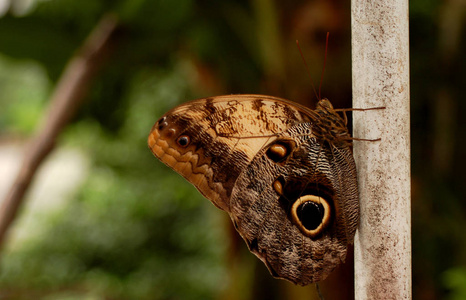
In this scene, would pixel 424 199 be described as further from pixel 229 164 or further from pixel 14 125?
pixel 14 125

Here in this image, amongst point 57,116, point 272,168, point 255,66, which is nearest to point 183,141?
point 272,168

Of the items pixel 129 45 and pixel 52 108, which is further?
pixel 129 45

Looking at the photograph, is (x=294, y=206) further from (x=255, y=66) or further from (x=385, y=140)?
(x=255, y=66)

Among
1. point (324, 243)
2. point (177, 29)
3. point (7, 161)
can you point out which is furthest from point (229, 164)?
point (7, 161)

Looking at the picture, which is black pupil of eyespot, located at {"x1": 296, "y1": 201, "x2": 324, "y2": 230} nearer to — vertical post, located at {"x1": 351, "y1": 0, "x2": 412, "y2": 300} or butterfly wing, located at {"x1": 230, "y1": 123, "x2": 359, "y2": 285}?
butterfly wing, located at {"x1": 230, "y1": 123, "x2": 359, "y2": 285}

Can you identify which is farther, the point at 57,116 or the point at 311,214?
the point at 57,116

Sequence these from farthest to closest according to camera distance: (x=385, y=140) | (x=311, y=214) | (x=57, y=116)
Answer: (x=57, y=116) < (x=311, y=214) < (x=385, y=140)

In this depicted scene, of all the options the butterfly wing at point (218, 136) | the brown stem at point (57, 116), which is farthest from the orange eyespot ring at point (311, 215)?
the brown stem at point (57, 116)
